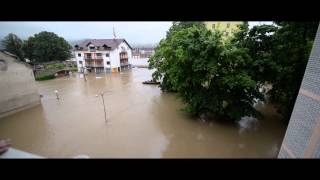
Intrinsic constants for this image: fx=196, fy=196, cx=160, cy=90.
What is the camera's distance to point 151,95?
42.8 ft

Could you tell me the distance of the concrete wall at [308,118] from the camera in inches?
130

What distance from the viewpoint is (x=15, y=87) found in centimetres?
1036

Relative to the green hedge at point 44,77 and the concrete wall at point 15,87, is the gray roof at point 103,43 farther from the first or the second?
the concrete wall at point 15,87

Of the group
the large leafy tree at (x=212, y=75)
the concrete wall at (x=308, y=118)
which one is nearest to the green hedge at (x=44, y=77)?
the large leafy tree at (x=212, y=75)

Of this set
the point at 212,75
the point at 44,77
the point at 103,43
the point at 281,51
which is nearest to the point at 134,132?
the point at 212,75

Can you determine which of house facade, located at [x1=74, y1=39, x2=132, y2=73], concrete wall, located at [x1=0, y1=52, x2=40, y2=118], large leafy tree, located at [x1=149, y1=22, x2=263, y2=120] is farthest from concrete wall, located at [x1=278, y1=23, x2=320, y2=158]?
house facade, located at [x1=74, y1=39, x2=132, y2=73]

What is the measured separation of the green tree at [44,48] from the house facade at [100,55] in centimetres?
177

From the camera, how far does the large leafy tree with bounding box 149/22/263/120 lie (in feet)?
22.1

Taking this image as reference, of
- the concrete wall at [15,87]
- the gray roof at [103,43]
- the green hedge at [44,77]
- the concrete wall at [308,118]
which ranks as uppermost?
the gray roof at [103,43]

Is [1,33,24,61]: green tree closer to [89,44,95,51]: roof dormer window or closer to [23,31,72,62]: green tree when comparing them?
[23,31,72,62]: green tree

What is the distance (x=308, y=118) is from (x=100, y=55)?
22.5 metres
